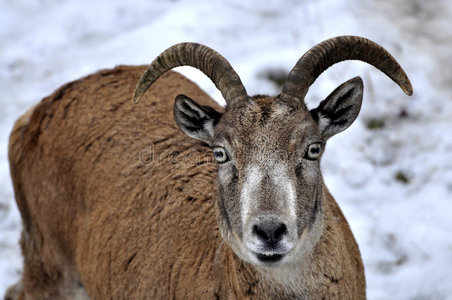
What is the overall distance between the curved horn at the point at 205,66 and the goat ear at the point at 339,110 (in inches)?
24.8

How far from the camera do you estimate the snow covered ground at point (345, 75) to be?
7.80m

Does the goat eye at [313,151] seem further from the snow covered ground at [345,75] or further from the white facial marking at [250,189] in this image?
the snow covered ground at [345,75]

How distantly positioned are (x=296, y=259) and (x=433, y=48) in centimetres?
679

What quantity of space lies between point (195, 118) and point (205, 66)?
1.60 ft

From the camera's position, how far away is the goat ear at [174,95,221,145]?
523 centimetres

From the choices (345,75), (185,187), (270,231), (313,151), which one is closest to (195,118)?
(185,187)

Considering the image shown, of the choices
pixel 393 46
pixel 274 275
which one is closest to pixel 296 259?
pixel 274 275

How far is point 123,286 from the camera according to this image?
20.2ft

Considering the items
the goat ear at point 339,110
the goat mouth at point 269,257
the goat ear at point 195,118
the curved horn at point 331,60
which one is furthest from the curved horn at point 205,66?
the goat mouth at point 269,257

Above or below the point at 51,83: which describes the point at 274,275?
below

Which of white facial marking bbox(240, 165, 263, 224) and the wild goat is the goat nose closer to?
the wild goat

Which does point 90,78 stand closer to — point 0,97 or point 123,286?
point 123,286

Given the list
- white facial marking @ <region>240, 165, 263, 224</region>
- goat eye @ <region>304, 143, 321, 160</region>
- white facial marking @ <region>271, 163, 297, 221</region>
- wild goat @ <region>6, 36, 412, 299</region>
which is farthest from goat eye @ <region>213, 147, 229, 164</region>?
goat eye @ <region>304, 143, 321, 160</region>

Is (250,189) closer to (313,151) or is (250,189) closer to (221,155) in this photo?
(221,155)
